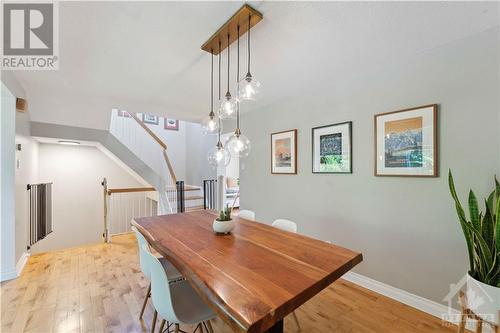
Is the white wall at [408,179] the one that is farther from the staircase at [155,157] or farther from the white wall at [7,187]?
the white wall at [7,187]

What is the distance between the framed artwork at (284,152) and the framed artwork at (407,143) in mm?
1093

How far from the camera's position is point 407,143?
2.03m

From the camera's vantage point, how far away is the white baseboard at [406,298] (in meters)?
1.82

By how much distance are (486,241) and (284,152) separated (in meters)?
2.21

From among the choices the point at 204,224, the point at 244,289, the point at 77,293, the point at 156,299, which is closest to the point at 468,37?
the point at 244,289

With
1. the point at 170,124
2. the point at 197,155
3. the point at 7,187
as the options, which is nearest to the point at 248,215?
the point at 7,187

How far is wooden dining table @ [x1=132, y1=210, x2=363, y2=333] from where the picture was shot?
84cm

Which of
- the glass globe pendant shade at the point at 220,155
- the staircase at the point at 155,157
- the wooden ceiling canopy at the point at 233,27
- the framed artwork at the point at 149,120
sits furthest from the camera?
the framed artwork at the point at 149,120

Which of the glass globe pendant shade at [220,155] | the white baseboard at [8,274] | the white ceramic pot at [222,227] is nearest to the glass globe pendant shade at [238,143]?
the glass globe pendant shade at [220,155]

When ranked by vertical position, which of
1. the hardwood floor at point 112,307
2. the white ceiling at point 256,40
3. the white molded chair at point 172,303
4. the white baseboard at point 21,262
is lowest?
the hardwood floor at point 112,307

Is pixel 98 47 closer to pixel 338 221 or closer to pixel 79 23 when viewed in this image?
pixel 79 23

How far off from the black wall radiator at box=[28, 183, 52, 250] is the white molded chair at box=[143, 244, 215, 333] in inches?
142

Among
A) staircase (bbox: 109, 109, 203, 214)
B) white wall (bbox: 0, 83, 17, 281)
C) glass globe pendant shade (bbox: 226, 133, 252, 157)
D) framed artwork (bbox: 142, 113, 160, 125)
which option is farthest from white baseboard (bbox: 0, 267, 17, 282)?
framed artwork (bbox: 142, 113, 160, 125)

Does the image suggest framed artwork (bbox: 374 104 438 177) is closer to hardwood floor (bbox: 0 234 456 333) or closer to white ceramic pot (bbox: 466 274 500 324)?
white ceramic pot (bbox: 466 274 500 324)
